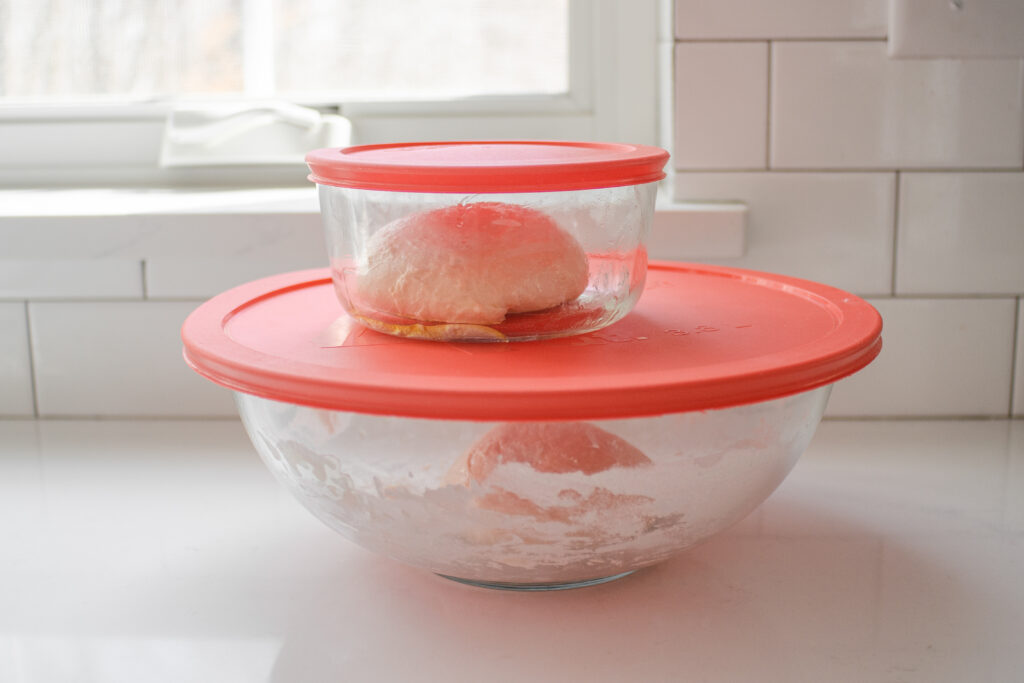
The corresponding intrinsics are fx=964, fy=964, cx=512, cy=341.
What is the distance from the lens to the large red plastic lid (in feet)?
1.35

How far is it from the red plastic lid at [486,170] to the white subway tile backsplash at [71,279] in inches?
17.1

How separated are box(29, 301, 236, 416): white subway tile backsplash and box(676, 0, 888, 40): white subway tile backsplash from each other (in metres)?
0.52

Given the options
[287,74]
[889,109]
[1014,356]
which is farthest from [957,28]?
[287,74]

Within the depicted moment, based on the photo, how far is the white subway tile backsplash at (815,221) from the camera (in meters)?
0.86

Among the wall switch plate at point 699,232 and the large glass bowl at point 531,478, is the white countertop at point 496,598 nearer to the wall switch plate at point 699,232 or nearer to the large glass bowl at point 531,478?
the large glass bowl at point 531,478

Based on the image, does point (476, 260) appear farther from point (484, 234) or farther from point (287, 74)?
point (287, 74)

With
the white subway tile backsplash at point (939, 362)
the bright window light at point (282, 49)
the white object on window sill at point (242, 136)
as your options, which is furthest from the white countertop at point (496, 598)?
the bright window light at point (282, 49)

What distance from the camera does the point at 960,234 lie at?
863mm

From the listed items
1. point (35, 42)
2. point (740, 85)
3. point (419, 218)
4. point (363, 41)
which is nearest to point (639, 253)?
point (419, 218)

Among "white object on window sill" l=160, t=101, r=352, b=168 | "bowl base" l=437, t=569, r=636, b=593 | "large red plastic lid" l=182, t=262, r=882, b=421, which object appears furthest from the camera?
"white object on window sill" l=160, t=101, r=352, b=168

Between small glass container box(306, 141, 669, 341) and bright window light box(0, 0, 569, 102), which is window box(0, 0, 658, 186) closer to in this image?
bright window light box(0, 0, 569, 102)

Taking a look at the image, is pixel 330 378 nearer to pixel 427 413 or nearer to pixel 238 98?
pixel 427 413

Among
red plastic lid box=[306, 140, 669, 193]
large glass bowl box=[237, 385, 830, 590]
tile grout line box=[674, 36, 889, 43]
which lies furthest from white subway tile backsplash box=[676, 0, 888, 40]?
large glass bowl box=[237, 385, 830, 590]

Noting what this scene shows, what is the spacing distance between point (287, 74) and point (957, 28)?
683 mm
